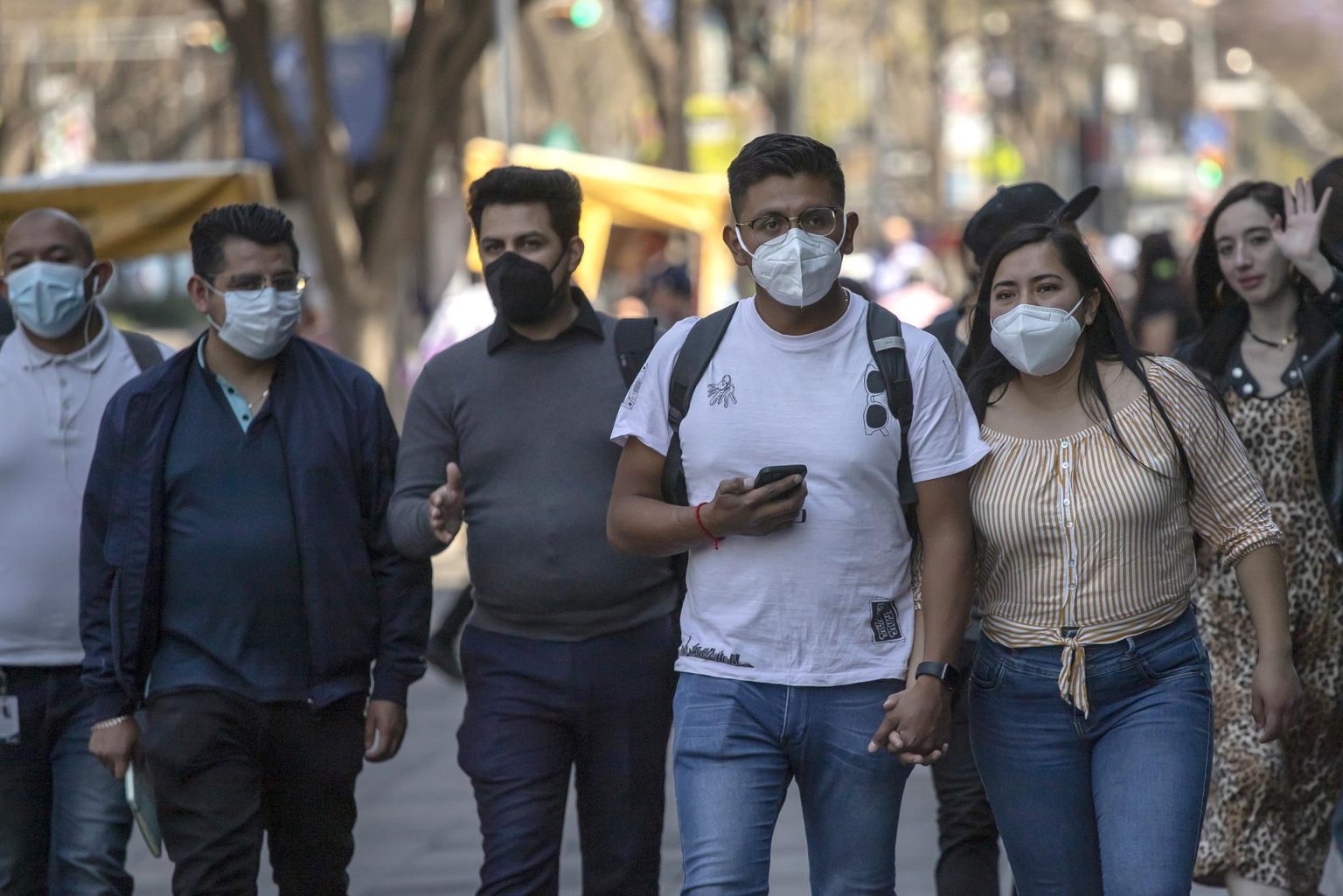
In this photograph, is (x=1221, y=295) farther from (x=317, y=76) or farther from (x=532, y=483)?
(x=317, y=76)

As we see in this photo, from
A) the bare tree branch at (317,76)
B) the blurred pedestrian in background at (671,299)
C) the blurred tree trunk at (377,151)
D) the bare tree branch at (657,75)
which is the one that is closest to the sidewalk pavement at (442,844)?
the blurred tree trunk at (377,151)

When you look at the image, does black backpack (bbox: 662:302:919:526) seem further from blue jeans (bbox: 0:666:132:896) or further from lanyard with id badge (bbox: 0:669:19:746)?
lanyard with id badge (bbox: 0:669:19:746)

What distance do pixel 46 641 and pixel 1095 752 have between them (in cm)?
252

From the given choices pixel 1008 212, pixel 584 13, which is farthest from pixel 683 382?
pixel 584 13

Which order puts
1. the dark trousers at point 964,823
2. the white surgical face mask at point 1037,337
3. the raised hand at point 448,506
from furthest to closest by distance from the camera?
the dark trousers at point 964,823 < the raised hand at point 448,506 < the white surgical face mask at point 1037,337

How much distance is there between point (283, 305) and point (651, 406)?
1.06 m

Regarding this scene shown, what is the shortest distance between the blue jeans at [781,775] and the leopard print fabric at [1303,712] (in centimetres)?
172

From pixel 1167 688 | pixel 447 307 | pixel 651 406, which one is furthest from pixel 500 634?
pixel 447 307

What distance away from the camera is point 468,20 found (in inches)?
542

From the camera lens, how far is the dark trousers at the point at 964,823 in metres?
5.25

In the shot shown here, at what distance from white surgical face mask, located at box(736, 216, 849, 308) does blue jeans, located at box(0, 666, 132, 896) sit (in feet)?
6.73

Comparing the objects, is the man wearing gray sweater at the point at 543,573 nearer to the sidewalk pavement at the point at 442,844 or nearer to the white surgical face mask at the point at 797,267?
the white surgical face mask at the point at 797,267

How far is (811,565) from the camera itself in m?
3.95

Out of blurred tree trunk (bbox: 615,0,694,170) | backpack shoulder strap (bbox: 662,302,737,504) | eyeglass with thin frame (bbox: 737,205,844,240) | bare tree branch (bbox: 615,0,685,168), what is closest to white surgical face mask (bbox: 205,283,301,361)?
backpack shoulder strap (bbox: 662,302,737,504)
